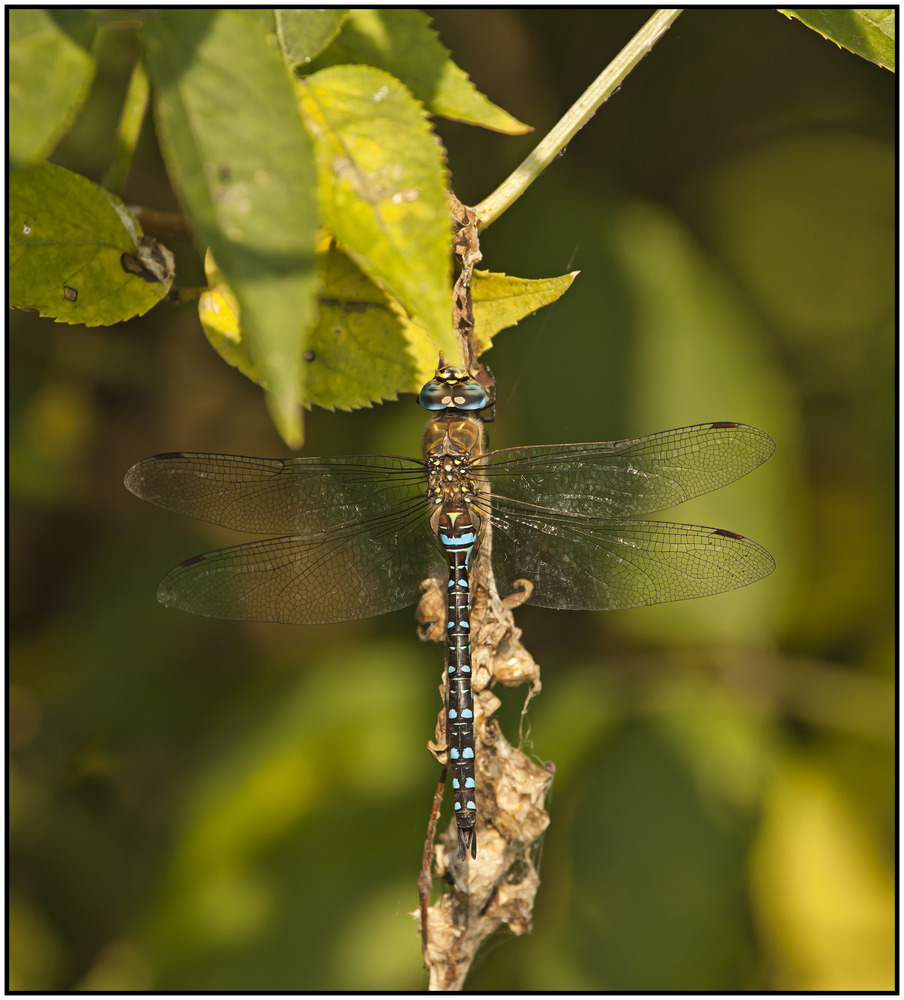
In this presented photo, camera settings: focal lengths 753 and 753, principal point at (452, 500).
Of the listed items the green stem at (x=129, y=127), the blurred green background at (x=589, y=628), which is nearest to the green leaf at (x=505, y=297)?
the green stem at (x=129, y=127)

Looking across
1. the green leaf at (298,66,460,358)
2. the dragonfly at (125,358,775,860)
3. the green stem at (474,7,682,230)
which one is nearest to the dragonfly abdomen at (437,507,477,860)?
the dragonfly at (125,358,775,860)

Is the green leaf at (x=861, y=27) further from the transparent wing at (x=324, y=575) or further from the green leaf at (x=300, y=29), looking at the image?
the transparent wing at (x=324, y=575)

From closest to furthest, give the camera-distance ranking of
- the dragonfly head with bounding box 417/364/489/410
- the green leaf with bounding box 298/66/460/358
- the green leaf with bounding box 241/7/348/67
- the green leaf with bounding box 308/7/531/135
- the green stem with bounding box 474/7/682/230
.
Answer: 1. the green leaf with bounding box 298/66/460/358
2. the green leaf with bounding box 241/7/348/67
3. the green leaf with bounding box 308/7/531/135
4. the green stem with bounding box 474/7/682/230
5. the dragonfly head with bounding box 417/364/489/410

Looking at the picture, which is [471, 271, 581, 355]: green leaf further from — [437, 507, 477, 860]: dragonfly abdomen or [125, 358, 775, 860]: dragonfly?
[437, 507, 477, 860]: dragonfly abdomen

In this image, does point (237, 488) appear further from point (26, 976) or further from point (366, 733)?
point (26, 976)

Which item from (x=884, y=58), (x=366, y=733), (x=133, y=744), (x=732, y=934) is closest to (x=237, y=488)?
(x=366, y=733)

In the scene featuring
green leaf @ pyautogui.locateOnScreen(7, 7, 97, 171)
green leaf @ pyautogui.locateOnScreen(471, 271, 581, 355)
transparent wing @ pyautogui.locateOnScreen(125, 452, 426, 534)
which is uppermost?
green leaf @ pyautogui.locateOnScreen(7, 7, 97, 171)

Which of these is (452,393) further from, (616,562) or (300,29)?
(300,29)
